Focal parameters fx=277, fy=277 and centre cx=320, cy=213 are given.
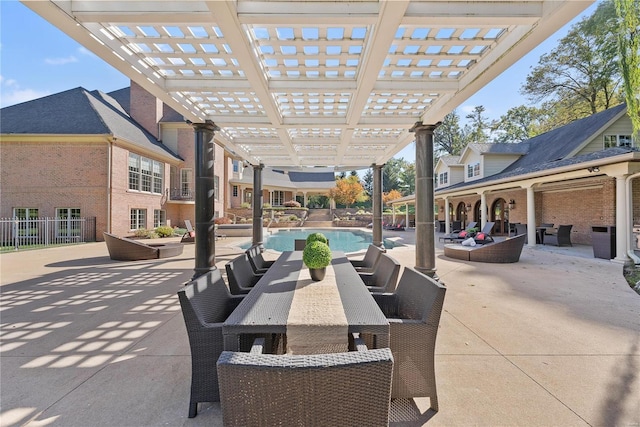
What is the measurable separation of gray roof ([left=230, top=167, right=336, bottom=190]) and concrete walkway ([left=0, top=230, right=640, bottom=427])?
89.3ft

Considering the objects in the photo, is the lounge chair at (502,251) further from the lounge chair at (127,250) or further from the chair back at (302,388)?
the lounge chair at (127,250)

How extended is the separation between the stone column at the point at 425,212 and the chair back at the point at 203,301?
366 cm

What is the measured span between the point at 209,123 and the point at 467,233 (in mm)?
11394

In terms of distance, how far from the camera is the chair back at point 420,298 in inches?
86.0

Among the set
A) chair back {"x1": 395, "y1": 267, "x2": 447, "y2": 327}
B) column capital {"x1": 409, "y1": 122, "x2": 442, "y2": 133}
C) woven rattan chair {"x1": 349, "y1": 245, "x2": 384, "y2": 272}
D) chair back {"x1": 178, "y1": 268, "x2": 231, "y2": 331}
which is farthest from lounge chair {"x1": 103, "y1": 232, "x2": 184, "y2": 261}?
chair back {"x1": 395, "y1": 267, "x2": 447, "y2": 327}

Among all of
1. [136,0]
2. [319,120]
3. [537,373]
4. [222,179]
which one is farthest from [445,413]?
[222,179]

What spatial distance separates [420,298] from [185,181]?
2283 cm

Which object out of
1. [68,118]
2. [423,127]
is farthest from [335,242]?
[68,118]

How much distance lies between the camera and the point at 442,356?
302 cm

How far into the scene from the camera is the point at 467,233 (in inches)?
485

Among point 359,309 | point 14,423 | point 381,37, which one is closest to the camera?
point 14,423

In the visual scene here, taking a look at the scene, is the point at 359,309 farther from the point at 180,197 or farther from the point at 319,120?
the point at 180,197

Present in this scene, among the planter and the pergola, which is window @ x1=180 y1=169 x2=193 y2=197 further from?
the planter

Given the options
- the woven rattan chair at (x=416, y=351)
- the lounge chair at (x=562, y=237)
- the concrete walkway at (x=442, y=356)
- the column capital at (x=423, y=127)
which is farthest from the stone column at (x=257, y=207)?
the lounge chair at (x=562, y=237)
